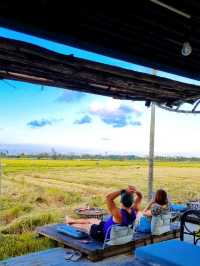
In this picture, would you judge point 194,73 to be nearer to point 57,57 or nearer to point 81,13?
point 57,57

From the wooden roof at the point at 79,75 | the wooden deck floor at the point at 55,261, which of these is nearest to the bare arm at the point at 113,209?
the wooden deck floor at the point at 55,261

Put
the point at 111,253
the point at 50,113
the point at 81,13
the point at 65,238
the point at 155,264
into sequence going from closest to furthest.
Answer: the point at 81,13 < the point at 155,264 < the point at 111,253 < the point at 65,238 < the point at 50,113

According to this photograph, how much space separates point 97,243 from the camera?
529 cm

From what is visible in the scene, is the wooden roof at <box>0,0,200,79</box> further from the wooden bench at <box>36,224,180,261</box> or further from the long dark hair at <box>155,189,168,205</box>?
the long dark hair at <box>155,189,168,205</box>

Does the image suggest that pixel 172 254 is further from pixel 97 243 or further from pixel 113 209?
pixel 97 243

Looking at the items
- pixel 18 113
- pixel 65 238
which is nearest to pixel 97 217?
pixel 65 238

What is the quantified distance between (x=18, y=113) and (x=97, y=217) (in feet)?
63.6

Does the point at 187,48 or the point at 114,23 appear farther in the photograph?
the point at 187,48

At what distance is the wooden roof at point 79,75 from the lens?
352 centimetres

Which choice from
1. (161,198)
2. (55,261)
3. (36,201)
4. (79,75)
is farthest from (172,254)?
(36,201)

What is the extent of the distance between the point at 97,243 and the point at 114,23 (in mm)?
3539

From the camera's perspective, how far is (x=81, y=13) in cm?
260

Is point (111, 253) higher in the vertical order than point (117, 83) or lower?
lower

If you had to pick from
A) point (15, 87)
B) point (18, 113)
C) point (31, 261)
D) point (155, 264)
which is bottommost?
point (31, 261)
